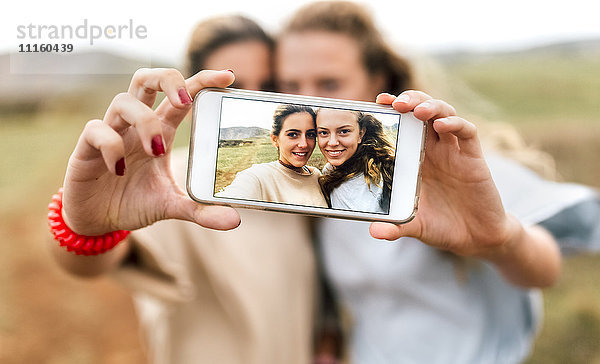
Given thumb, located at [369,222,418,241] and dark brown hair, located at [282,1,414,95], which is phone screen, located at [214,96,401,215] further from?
dark brown hair, located at [282,1,414,95]

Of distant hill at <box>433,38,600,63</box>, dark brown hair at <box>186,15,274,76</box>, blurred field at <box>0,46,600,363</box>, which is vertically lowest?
blurred field at <box>0,46,600,363</box>

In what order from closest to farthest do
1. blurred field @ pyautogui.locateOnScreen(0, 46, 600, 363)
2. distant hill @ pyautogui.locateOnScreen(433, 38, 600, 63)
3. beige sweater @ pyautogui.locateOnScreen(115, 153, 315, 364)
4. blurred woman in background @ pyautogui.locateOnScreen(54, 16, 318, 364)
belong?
blurred woman in background @ pyautogui.locateOnScreen(54, 16, 318, 364) → beige sweater @ pyautogui.locateOnScreen(115, 153, 315, 364) → blurred field @ pyautogui.locateOnScreen(0, 46, 600, 363) → distant hill @ pyautogui.locateOnScreen(433, 38, 600, 63)

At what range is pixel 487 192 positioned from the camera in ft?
2.61

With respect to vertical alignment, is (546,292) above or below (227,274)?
below

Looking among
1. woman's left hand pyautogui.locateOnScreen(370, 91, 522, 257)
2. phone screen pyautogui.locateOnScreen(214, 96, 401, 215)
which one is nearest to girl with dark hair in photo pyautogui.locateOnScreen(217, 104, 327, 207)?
phone screen pyautogui.locateOnScreen(214, 96, 401, 215)

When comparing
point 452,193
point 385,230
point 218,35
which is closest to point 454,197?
point 452,193

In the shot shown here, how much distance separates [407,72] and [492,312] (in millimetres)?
714

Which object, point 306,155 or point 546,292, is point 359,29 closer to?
point 306,155

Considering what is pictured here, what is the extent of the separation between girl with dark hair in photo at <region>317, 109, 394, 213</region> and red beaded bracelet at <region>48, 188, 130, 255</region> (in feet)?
1.30

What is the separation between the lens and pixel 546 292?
255 cm

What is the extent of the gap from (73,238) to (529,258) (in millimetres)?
861

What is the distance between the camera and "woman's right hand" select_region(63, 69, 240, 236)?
0.69 m

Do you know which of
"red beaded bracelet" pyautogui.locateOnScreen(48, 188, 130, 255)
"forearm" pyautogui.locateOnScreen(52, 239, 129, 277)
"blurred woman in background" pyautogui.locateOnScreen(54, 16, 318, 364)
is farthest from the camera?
"blurred woman in background" pyautogui.locateOnScreen(54, 16, 318, 364)

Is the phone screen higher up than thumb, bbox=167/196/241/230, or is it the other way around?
the phone screen
